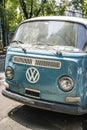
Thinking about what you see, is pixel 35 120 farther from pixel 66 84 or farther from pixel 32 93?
pixel 66 84

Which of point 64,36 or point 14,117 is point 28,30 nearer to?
point 64,36

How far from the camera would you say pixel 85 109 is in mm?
5301

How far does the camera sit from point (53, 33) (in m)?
5.87

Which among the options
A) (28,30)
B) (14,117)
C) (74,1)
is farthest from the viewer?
(74,1)

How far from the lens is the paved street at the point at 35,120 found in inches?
214

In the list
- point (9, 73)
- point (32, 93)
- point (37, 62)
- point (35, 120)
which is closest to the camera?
point (37, 62)

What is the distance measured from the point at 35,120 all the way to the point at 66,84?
3.71 feet

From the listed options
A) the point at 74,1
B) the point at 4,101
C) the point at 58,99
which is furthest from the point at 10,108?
the point at 74,1

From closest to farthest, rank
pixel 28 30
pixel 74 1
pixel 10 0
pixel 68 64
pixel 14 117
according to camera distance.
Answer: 1. pixel 68 64
2. pixel 14 117
3. pixel 28 30
4. pixel 10 0
5. pixel 74 1

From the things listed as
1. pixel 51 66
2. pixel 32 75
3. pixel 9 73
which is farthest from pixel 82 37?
pixel 9 73

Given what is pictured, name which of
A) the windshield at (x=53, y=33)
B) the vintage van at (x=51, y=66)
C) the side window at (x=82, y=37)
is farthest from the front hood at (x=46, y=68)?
the windshield at (x=53, y=33)

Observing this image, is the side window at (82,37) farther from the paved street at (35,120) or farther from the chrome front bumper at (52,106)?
the paved street at (35,120)

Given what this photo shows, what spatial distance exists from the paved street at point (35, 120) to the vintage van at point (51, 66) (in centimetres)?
41

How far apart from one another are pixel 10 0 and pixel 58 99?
27.3m
